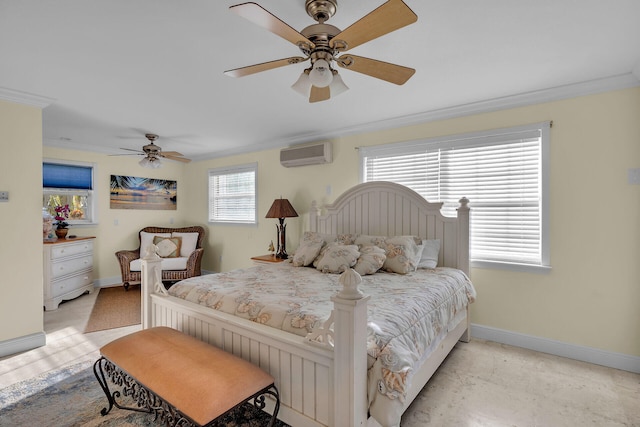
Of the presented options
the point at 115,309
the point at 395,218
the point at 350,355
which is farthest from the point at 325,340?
the point at 115,309

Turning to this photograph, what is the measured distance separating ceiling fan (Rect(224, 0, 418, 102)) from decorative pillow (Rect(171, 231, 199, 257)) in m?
4.22

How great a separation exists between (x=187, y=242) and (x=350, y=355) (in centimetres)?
472

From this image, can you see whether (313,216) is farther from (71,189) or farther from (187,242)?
(71,189)

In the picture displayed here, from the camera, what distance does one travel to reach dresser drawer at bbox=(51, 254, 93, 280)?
4059 millimetres

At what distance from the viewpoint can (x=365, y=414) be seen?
1435 mm

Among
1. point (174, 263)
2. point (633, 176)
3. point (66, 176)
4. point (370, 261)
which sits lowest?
point (174, 263)

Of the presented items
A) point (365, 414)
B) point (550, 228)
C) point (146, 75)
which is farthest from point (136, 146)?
point (550, 228)

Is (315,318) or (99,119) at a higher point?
(99,119)

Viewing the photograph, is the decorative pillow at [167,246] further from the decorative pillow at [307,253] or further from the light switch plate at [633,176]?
the light switch plate at [633,176]

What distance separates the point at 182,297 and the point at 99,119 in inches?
100

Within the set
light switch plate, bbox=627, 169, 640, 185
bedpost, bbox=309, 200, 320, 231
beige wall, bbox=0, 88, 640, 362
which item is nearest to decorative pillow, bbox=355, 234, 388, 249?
bedpost, bbox=309, 200, 320, 231

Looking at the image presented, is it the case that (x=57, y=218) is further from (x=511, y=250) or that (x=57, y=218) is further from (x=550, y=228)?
(x=550, y=228)

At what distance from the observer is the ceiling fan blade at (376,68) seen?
1715 millimetres

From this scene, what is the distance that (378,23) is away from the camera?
1394mm
